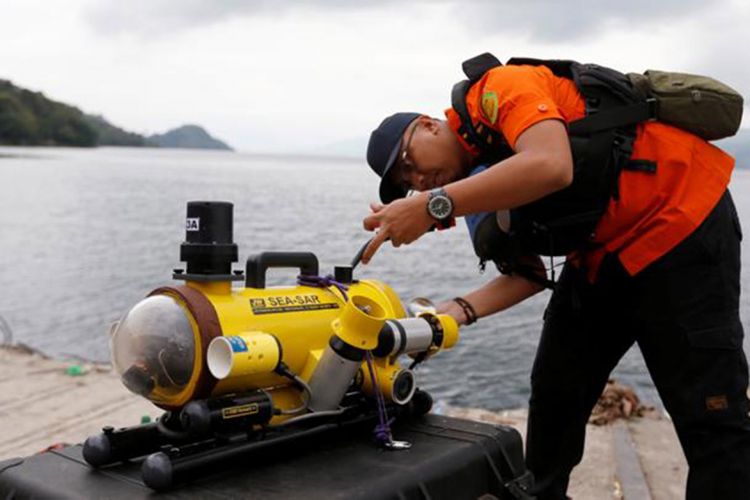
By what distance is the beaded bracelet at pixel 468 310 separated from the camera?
324cm

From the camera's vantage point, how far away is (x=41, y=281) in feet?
56.2

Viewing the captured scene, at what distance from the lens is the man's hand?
7.99 feet

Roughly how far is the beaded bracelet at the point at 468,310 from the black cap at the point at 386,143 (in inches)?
24.8

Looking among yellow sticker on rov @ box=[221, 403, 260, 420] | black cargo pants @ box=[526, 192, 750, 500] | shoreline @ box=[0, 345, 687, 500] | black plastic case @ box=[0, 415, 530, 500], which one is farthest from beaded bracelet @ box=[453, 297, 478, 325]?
shoreline @ box=[0, 345, 687, 500]

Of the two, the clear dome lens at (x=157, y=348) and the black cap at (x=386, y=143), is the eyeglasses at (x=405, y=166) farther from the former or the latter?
the clear dome lens at (x=157, y=348)

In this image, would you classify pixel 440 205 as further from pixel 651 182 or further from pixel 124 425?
pixel 124 425

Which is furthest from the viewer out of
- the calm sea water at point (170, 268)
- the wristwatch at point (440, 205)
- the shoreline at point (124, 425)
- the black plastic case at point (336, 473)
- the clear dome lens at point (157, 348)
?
the calm sea water at point (170, 268)

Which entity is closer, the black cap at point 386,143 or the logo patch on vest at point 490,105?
the logo patch on vest at point 490,105

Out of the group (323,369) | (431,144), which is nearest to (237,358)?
(323,369)

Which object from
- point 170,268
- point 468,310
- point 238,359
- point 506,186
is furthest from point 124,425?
point 170,268

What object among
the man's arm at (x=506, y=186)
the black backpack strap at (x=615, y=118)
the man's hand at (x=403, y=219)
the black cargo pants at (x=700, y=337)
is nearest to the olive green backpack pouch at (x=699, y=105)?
the black backpack strap at (x=615, y=118)

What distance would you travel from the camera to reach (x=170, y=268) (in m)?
18.1

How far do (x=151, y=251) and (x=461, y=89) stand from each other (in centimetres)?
1856

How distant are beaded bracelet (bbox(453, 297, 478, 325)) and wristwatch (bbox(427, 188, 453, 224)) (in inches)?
34.1
